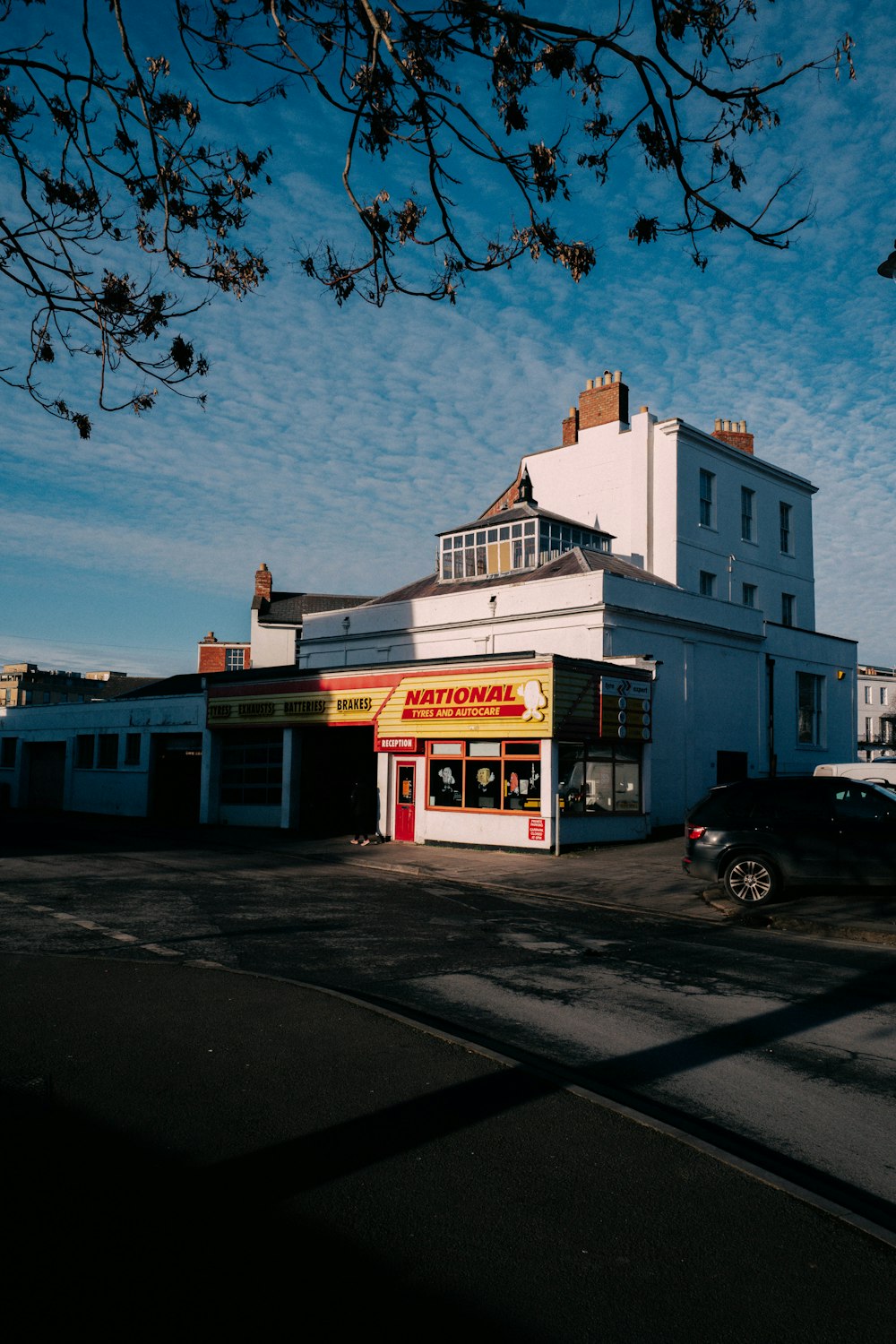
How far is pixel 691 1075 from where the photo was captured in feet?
19.6

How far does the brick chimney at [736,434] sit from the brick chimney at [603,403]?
5.09 m

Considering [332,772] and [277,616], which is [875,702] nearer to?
[277,616]

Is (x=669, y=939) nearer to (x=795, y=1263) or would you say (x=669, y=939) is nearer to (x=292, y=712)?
(x=795, y=1263)

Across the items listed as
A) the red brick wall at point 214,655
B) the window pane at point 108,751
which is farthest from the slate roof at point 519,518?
the red brick wall at point 214,655

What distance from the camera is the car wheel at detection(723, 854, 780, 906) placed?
13.6 meters

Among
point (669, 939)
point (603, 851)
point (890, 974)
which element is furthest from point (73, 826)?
point (890, 974)

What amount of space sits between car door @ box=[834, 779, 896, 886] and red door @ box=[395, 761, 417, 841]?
12.8 meters

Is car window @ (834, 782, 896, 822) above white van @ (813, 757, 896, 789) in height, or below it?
below

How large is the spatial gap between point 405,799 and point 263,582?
1590 inches

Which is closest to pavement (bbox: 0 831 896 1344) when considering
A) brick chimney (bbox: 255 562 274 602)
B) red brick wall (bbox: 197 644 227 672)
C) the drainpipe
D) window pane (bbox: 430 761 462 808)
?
window pane (bbox: 430 761 462 808)

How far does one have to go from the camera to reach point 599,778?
22.6m

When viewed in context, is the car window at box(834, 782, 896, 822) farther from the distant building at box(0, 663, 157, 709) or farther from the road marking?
the distant building at box(0, 663, 157, 709)

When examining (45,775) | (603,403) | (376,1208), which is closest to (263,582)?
(45,775)

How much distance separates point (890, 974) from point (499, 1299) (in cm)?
724
